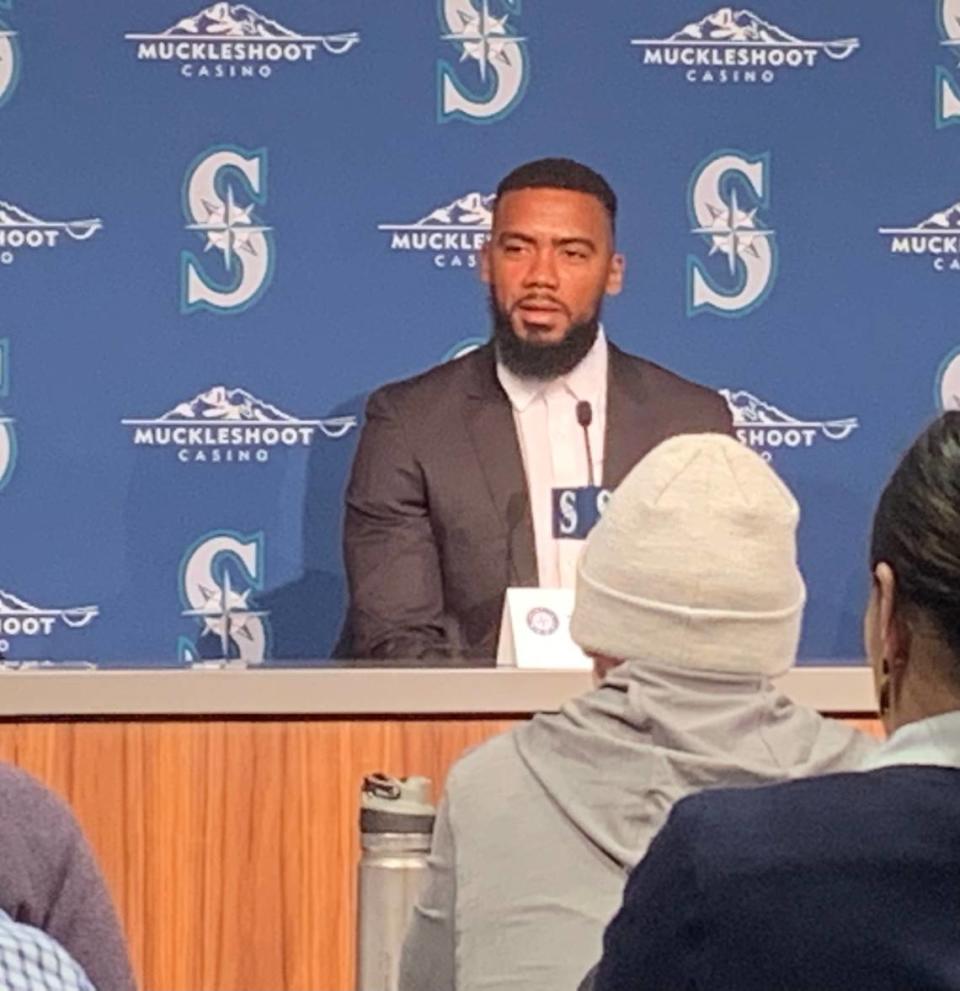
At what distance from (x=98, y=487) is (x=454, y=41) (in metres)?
1.29

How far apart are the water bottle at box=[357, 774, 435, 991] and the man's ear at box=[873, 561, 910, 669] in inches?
35.8

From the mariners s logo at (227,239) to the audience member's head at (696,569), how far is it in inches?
130

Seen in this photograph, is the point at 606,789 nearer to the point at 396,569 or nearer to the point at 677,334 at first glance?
the point at 396,569

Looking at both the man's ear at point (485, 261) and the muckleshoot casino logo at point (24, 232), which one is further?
the muckleshoot casino logo at point (24, 232)

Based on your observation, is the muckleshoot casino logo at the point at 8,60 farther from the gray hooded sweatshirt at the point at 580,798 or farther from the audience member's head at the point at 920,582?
the audience member's head at the point at 920,582

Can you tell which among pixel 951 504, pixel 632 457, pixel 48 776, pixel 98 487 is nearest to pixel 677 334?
pixel 632 457

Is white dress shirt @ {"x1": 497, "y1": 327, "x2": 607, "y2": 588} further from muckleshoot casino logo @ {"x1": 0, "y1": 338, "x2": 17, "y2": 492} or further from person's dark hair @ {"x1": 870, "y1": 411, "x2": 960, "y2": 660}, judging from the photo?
person's dark hair @ {"x1": 870, "y1": 411, "x2": 960, "y2": 660}

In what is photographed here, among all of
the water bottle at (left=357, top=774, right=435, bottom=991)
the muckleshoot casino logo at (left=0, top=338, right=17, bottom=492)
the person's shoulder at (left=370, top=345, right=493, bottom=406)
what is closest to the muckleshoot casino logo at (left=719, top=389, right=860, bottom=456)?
the person's shoulder at (left=370, top=345, right=493, bottom=406)

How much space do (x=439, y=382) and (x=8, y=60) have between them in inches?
48.4

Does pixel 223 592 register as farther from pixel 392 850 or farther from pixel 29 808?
pixel 29 808

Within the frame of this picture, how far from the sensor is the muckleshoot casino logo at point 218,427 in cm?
496

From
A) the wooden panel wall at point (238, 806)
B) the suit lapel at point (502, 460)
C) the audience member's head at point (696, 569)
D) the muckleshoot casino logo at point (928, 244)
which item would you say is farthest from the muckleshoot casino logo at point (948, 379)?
the audience member's head at point (696, 569)

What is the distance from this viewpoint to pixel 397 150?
502 centimetres

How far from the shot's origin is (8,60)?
4.95m
